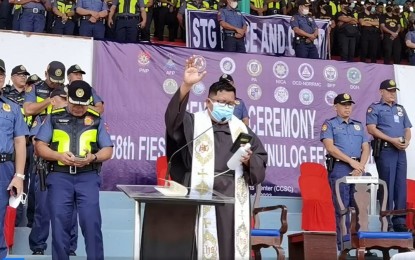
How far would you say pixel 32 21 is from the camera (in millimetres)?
12703

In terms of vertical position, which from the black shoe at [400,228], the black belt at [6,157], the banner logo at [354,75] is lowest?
the black shoe at [400,228]

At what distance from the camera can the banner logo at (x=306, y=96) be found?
1150 centimetres

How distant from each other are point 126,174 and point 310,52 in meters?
4.20

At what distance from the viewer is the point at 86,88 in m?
6.70

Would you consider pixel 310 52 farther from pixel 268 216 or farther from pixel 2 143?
pixel 2 143

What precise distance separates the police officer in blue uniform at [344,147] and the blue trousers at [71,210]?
10.6ft

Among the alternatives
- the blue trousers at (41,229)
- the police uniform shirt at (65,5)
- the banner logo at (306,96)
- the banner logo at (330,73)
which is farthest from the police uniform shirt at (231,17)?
the blue trousers at (41,229)

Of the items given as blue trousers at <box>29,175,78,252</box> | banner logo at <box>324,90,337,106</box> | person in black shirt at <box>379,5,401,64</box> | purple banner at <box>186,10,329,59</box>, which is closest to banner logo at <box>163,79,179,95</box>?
purple banner at <box>186,10,329,59</box>

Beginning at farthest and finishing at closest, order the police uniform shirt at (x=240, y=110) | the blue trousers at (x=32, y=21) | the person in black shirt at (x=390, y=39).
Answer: the person in black shirt at (x=390, y=39) < the blue trousers at (x=32, y=21) < the police uniform shirt at (x=240, y=110)

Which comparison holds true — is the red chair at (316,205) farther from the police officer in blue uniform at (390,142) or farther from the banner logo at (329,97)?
the banner logo at (329,97)

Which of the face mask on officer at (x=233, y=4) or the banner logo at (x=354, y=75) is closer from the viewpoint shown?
the banner logo at (x=354, y=75)

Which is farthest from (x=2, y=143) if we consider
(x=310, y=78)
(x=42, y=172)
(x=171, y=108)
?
(x=310, y=78)

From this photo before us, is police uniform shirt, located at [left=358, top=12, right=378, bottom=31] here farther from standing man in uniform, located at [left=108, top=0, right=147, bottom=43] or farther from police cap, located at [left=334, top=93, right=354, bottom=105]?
police cap, located at [left=334, top=93, right=354, bottom=105]

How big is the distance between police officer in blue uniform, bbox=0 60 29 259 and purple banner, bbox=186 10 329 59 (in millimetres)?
6261
